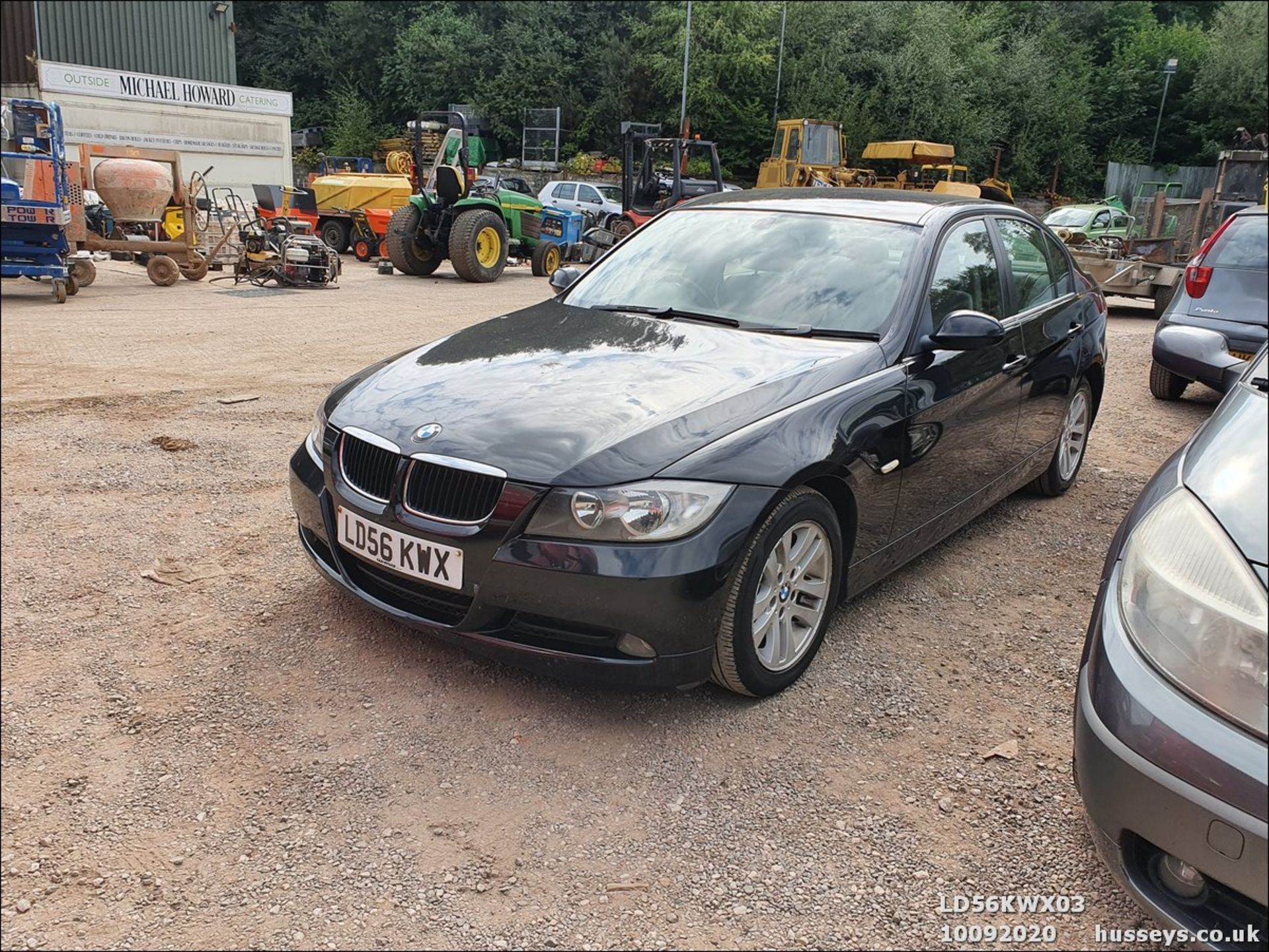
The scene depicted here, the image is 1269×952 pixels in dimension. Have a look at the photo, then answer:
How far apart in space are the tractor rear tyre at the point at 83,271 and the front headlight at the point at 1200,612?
41.1 feet

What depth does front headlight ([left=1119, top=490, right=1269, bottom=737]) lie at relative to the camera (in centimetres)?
173

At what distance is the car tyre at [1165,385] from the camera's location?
7699mm

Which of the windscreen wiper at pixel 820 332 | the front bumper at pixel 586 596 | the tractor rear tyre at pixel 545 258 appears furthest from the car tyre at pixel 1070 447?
the tractor rear tyre at pixel 545 258

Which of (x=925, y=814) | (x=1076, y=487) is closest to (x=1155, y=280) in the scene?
(x=1076, y=487)

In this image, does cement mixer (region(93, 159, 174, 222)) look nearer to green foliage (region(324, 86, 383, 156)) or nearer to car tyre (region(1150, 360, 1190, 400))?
green foliage (region(324, 86, 383, 156))

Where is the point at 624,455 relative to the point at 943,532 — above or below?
above

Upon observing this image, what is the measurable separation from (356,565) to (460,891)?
121 centimetres

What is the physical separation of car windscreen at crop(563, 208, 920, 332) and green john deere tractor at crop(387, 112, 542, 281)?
1155 cm

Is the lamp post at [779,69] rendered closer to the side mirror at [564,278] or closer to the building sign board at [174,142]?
the building sign board at [174,142]

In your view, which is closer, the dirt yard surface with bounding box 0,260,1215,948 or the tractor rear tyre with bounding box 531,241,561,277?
the dirt yard surface with bounding box 0,260,1215,948

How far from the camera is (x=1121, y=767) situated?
1889 millimetres

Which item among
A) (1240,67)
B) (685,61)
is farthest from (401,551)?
(685,61)

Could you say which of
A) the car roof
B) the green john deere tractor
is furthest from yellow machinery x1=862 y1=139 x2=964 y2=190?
the car roof

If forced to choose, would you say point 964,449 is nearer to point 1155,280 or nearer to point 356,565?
point 356,565
